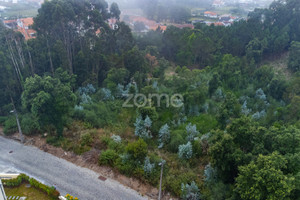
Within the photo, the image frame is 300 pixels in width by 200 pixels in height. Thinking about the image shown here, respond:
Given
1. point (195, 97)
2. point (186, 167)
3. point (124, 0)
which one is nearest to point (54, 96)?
point (186, 167)

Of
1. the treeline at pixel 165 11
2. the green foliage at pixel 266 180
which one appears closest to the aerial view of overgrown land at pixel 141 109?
the green foliage at pixel 266 180

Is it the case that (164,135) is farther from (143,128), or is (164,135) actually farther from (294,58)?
(294,58)

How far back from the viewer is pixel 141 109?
16266 millimetres

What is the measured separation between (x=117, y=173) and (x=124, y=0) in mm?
25771

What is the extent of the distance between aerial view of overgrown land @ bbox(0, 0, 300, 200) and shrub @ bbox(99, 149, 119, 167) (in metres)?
0.07

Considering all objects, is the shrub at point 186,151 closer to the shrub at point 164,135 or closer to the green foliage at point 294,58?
the shrub at point 164,135

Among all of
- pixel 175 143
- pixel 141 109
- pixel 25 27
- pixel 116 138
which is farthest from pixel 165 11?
pixel 175 143

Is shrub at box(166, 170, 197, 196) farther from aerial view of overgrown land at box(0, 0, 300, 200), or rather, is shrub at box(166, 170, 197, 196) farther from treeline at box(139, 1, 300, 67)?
treeline at box(139, 1, 300, 67)

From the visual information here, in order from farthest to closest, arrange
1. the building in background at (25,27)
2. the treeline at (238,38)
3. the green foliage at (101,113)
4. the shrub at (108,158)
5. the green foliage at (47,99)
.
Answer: the treeline at (238,38), the building in background at (25,27), the green foliage at (101,113), the green foliage at (47,99), the shrub at (108,158)

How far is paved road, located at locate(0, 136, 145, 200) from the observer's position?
12.0 m

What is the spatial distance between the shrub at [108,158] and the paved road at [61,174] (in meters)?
0.89

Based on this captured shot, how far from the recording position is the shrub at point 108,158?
1370 cm

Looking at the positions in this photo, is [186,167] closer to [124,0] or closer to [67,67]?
[67,67]

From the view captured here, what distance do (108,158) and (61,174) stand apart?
2.92 meters
